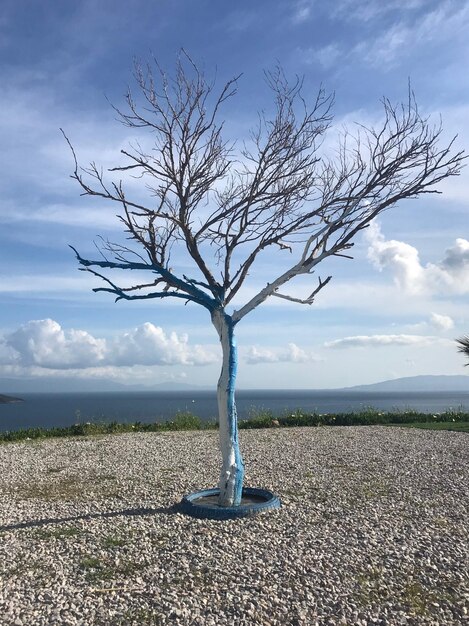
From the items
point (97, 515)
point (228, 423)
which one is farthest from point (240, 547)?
point (97, 515)

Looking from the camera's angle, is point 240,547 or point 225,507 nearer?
point 240,547

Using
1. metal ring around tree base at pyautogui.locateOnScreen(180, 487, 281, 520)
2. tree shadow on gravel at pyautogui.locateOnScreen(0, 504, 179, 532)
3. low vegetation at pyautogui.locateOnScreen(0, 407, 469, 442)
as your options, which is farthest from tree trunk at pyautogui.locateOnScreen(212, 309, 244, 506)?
low vegetation at pyautogui.locateOnScreen(0, 407, 469, 442)

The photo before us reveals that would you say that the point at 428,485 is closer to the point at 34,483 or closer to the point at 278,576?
the point at 278,576

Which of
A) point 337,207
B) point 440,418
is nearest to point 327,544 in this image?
point 337,207

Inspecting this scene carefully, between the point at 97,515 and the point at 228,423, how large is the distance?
1892 mm

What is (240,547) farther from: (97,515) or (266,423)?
(266,423)

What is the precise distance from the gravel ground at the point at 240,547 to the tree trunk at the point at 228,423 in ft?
1.89

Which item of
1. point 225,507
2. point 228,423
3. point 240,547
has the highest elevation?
point 228,423

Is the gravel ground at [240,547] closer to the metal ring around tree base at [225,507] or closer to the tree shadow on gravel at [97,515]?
the tree shadow on gravel at [97,515]

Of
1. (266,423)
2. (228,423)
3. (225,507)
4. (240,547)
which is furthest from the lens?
(266,423)

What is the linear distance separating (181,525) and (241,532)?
2.32 feet

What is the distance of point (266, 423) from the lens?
61.6 feet

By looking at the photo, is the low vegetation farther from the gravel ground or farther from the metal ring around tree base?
the metal ring around tree base

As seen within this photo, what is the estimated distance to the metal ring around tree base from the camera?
712cm
